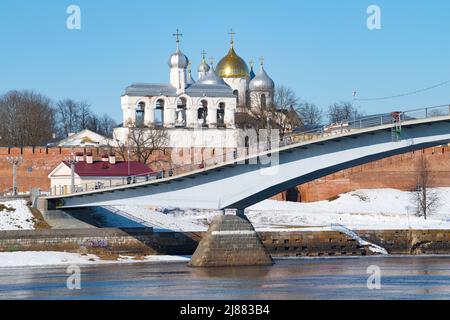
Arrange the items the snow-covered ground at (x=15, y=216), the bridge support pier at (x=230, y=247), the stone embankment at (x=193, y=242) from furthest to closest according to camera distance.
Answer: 1. the snow-covered ground at (x=15, y=216)
2. the stone embankment at (x=193, y=242)
3. the bridge support pier at (x=230, y=247)

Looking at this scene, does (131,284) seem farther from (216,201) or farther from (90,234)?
(90,234)

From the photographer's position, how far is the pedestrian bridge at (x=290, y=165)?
47188mm

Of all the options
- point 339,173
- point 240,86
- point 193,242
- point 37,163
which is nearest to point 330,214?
point 339,173

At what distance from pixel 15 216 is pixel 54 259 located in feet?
22.6

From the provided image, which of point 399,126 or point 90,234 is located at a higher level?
point 399,126

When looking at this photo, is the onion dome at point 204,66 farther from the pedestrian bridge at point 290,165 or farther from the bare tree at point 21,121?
the pedestrian bridge at point 290,165

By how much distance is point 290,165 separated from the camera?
166 feet

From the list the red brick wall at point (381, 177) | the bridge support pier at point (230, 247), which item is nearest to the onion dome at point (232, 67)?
the red brick wall at point (381, 177)

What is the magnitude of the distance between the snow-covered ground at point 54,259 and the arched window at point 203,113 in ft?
136

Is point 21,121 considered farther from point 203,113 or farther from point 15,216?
point 15,216
